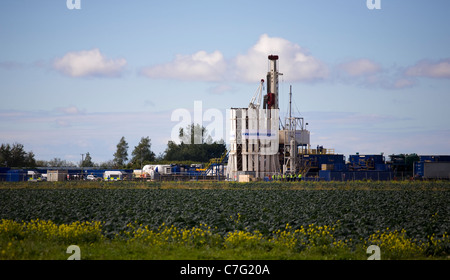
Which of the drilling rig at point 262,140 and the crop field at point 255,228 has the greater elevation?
the drilling rig at point 262,140

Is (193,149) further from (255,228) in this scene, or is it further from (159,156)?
(255,228)

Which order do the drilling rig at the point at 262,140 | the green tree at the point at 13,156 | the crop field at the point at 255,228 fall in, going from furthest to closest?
the green tree at the point at 13,156, the drilling rig at the point at 262,140, the crop field at the point at 255,228

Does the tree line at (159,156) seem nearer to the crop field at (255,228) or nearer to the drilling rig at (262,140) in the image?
the drilling rig at (262,140)

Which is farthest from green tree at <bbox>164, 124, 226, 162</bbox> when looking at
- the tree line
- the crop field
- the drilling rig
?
the crop field

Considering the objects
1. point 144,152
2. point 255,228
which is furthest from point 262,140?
Answer: point 144,152

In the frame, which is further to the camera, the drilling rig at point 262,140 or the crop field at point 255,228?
the drilling rig at point 262,140

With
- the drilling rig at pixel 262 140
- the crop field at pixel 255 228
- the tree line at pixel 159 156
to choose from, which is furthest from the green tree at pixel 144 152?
the crop field at pixel 255 228

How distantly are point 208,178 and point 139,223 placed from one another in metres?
57.2

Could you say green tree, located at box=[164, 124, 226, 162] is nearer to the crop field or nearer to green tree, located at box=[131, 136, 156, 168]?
green tree, located at box=[131, 136, 156, 168]

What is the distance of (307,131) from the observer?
80125 millimetres
